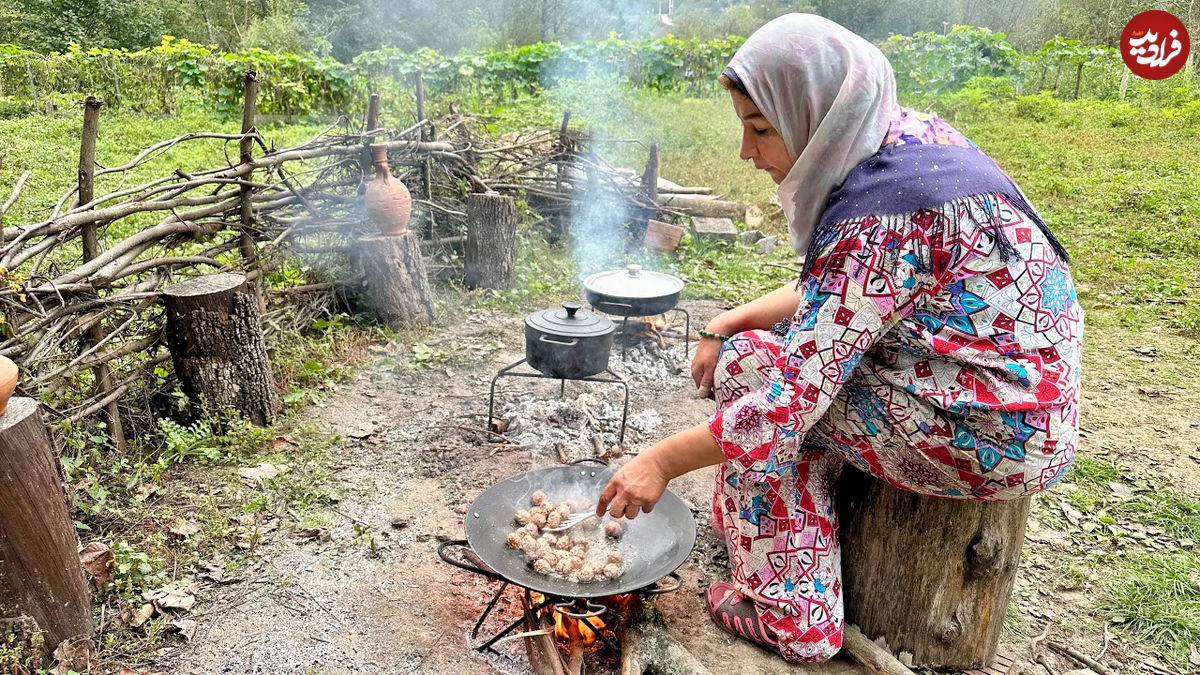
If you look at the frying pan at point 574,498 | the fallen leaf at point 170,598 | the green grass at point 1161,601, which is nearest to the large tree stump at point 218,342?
the fallen leaf at point 170,598

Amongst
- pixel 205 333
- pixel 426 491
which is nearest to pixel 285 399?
pixel 205 333

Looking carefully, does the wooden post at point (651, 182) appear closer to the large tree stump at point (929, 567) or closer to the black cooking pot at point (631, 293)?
the black cooking pot at point (631, 293)

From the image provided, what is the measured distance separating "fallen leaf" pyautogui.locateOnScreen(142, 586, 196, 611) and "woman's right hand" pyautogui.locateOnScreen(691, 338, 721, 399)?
1.95 m

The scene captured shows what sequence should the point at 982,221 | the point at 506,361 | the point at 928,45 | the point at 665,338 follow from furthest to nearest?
the point at 928,45
the point at 665,338
the point at 506,361
the point at 982,221

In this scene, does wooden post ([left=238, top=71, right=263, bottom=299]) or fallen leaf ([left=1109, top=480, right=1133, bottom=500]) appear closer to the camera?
fallen leaf ([left=1109, top=480, right=1133, bottom=500])

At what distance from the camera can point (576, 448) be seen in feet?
12.4

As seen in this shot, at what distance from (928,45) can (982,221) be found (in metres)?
15.3

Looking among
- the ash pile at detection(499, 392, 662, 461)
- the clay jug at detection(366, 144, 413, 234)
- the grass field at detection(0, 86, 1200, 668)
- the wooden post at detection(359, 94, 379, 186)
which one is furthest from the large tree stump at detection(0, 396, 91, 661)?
the wooden post at detection(359, 94, 379, 186)

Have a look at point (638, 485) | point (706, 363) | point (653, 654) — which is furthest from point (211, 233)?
point (653, 654)

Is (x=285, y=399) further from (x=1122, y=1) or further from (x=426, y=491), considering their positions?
(x=1122, y=1)

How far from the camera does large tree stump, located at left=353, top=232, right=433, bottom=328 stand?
495cm

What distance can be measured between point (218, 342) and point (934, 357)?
3164 millimetres

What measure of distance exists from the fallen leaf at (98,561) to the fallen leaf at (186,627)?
0.34 m

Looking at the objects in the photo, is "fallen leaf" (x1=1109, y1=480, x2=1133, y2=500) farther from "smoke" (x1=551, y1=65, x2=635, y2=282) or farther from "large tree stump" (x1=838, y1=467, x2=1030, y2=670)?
"smoke" (x1=551, y1=65, x2=635, y2=282)
